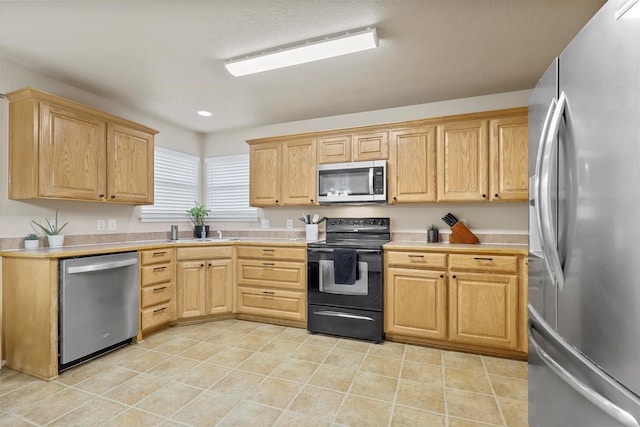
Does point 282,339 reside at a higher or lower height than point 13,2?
lower

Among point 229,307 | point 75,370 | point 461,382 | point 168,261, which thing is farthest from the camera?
point 229,307

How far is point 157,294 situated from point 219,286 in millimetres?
639

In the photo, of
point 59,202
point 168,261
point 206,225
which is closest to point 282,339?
point 168,261

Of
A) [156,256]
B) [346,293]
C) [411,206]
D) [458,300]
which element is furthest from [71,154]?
[458,300]

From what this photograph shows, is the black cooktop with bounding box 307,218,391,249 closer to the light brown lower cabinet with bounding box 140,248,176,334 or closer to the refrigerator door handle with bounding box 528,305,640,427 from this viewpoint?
the light brown lower cabinet with bounding box 140,248,176,334

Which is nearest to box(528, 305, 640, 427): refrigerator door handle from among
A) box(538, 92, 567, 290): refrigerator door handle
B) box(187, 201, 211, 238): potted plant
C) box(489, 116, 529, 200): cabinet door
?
box(538, 92, 567, 290): refrigerator door handle

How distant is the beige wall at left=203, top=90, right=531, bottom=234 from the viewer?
3203mm

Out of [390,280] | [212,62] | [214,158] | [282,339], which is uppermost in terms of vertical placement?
[212,62]

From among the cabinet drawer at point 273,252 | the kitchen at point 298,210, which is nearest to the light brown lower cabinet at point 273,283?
the cabinet drawer at point 273,252

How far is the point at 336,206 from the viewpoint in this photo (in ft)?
12.6

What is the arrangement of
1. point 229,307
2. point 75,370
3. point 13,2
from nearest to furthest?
1. point 13,2
2. point 75,370
3. point 229,307

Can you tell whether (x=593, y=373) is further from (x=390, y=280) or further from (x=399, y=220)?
(x=399, y=220)

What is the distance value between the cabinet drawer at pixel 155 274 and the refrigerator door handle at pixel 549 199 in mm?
3186

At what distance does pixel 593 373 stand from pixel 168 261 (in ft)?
11.1
